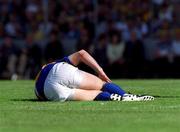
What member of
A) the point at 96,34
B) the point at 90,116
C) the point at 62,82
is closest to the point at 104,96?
the point at 62,82

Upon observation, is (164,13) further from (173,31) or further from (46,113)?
(46,113)

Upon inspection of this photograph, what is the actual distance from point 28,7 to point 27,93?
12.8 meters

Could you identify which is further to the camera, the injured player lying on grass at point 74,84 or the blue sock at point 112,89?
the blue sock at point 112,89

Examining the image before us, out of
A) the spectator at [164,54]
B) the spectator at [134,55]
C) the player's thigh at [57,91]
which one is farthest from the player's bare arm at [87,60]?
the spectator at [134,55]

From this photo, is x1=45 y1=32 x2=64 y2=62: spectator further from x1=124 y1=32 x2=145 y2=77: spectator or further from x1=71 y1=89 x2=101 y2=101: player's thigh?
x1=71 y1=89 x2=101 y2=101: player's thigh

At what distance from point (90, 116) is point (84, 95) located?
2394 mm

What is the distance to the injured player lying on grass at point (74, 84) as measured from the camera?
1316 centimetres

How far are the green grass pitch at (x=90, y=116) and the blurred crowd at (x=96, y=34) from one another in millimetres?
11602

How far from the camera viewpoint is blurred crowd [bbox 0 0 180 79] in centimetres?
2598

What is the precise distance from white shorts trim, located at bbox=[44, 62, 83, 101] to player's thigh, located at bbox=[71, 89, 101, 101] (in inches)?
3.4

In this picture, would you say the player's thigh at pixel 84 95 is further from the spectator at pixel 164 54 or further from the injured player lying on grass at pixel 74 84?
the spectator at pixel 164 54

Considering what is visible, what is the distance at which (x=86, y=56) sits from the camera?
13.4 meters

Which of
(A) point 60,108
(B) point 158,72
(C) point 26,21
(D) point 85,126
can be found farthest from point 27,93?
(C) point 26,21

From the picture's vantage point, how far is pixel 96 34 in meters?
27.1
